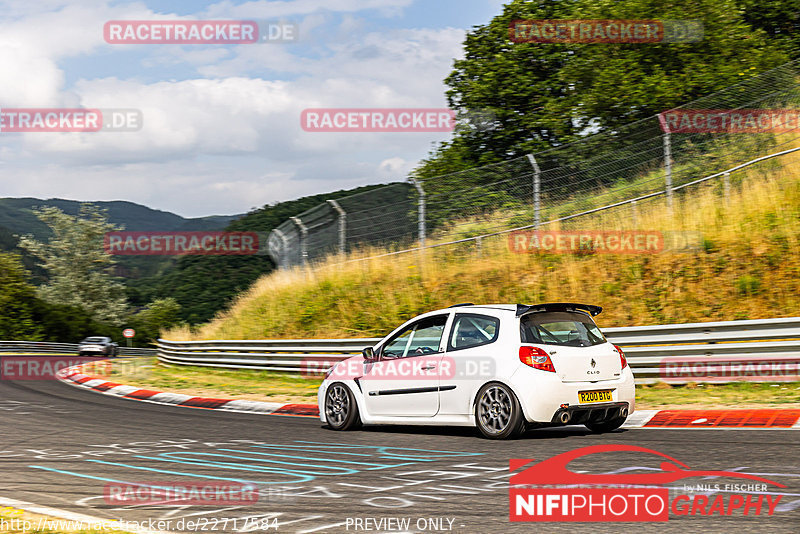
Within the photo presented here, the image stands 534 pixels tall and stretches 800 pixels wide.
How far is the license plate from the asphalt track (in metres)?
0.39

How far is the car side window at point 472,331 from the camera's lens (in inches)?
365

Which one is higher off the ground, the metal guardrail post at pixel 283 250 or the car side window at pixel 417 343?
the metal guardrail post at pixel 283 250

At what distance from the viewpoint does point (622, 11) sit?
2825 cm

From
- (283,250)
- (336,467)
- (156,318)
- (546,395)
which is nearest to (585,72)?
(283,250)

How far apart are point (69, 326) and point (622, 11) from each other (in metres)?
51.3

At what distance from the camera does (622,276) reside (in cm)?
1655

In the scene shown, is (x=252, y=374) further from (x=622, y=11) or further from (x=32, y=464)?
(x=622, y=11)

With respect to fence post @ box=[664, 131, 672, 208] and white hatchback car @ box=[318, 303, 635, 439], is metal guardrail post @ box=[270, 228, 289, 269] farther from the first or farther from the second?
white hatchback car @ box=[318, 303, 635, 439]

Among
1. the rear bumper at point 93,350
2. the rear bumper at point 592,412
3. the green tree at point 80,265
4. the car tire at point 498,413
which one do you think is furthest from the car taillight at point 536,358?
the green tree at point 80,265

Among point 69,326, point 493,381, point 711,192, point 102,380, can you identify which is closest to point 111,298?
point 69,326

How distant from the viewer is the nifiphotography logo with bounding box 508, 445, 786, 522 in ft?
17.3

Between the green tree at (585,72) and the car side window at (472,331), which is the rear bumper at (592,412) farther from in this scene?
the green tree at (585,72)

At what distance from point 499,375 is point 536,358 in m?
0.42

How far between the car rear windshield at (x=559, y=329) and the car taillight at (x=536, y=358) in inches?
5.9
